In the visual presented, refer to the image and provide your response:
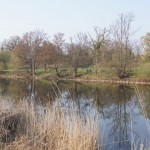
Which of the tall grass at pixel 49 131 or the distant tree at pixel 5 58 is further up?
the distant tree at pixel 5 58

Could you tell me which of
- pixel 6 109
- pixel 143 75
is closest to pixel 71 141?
pixel 6 109

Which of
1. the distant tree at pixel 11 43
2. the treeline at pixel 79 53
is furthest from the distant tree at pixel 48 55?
the distant tree at pixel 11 43

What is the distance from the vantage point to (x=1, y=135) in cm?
870

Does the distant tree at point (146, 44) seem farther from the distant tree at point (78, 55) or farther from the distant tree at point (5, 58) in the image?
the distant tree at point (5, 58)

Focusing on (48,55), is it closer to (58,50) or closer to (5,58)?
(58,50)

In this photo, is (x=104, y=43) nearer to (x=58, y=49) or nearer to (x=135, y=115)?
(x=58, y=49)

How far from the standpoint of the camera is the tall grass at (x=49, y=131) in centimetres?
788

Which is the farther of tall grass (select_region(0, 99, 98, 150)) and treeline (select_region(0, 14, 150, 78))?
treeline (select_region(0, 14, 150, 78))

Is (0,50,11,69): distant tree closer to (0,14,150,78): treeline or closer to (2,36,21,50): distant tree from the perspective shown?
(0,14,150,78): treeline

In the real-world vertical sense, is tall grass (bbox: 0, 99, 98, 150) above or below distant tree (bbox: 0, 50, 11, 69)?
below

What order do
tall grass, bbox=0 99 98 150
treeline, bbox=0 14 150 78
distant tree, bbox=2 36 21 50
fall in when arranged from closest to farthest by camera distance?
tall grass, bbox=0 99 98 150, treeline, bbox=0 14 150 78, distant tree, bbox=2 36 21 50

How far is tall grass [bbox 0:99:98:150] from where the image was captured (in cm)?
788

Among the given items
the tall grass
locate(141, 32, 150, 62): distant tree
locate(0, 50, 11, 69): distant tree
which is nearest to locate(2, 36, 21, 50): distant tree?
locate(0, 50, 11, 69): distant tree

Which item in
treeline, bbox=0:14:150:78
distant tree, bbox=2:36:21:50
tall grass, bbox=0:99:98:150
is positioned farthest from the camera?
distant tree, bbox=2:36:21:50
